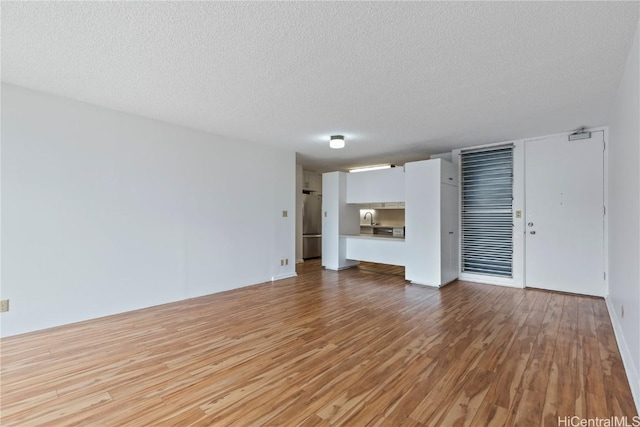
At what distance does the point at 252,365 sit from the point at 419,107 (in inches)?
125

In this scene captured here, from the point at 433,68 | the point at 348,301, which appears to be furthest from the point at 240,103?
the point at 348,301

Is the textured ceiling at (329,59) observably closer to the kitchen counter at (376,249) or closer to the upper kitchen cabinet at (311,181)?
the kitchen counter at (376,249)

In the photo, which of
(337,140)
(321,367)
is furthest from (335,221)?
(321,367)

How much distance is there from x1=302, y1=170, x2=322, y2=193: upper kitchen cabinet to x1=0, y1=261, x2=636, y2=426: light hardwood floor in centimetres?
465

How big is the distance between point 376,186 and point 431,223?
167cm

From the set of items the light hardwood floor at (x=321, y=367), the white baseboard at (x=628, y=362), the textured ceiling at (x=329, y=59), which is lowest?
the light hardwood floor at (x=321, y=367)

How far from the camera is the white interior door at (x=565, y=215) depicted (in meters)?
4.21

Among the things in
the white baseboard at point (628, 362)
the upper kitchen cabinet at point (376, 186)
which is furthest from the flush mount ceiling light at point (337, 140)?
the white baseboard at point (628, 362)

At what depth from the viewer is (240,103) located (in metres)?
3.27

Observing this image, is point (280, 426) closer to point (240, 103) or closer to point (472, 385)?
point (472, 385)

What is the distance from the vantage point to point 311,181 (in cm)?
823

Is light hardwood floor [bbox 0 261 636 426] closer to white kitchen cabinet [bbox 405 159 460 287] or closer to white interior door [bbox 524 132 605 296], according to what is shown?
white interior door [bbox 524 132 605 296]

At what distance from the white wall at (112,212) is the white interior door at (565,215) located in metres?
4.66

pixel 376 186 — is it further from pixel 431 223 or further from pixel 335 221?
pixel 431 223
